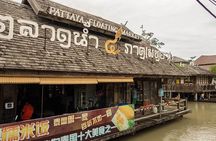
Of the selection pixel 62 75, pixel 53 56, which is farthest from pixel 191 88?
pixel 62 75

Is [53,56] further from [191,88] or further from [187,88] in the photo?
[187,88]

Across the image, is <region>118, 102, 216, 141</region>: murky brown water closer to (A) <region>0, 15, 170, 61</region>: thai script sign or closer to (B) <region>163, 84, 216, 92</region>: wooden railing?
(A) <region>0, 15, 170, 61</region>: thai script sign

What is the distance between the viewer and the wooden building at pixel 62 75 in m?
9.88

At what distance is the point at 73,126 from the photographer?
10.7 m

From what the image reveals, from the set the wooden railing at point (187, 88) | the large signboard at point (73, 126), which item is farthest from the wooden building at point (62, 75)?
the wooden railing at point (187, 88)

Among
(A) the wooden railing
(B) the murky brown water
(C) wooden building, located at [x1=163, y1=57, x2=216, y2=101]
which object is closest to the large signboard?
(B) the murky brown water

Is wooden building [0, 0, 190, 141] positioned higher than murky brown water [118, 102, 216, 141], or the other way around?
wooden building [0, 0, 190, 141]

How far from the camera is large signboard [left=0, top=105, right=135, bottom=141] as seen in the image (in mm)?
8828

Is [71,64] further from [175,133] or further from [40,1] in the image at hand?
[175,133]

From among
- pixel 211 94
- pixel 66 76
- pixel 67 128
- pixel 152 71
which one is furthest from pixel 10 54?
pixel 211 94

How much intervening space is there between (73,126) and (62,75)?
1.96 metres

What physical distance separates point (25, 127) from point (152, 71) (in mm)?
10415

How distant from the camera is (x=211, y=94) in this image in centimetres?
4309

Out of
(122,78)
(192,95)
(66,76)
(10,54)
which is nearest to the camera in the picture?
(10,54)
